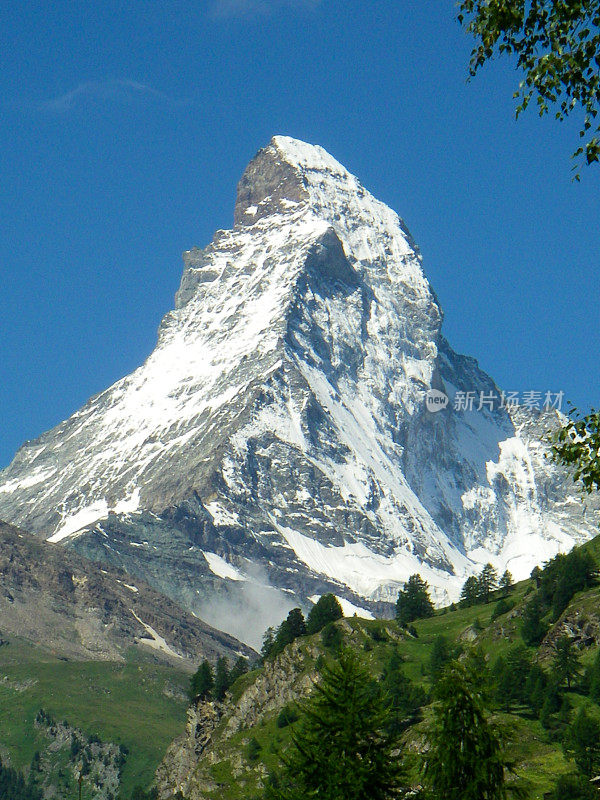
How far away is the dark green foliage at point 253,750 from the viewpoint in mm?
133038

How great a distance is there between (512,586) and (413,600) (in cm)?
1554

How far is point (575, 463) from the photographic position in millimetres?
24766

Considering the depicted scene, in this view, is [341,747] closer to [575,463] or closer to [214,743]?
[575,463]

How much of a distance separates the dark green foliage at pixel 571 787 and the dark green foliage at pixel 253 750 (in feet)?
176

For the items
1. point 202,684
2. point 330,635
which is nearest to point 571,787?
point 330,635

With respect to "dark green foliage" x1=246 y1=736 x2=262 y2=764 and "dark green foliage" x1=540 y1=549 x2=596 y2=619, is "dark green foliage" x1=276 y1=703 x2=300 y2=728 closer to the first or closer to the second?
"dark green foliage" x1=246 y1=736 x2=262 y2=764

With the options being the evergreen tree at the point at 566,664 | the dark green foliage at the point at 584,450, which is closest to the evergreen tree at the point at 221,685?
the evergreen tree at the point at 566,664

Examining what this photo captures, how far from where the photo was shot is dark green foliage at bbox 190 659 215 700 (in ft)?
541

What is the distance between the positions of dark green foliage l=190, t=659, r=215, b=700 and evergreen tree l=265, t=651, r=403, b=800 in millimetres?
130357

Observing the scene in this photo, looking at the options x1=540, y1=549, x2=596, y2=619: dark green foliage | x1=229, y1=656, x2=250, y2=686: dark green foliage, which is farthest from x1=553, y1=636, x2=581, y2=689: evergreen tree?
x1=229, y1=656, x2=250, y2=686: dark green foliage

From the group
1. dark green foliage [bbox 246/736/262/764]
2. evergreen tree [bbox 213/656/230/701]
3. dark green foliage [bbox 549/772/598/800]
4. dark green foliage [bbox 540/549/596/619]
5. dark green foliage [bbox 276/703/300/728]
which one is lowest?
dark green foliage [bbox 549/772/598/800]

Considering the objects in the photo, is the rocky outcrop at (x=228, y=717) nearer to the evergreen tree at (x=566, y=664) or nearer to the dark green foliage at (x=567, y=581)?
the dark green foliage at (x=567, y=581)

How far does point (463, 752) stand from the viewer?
119ft

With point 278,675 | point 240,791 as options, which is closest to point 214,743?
point 278,675
